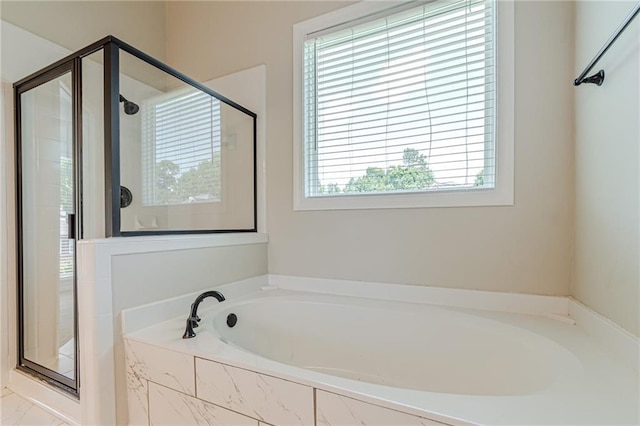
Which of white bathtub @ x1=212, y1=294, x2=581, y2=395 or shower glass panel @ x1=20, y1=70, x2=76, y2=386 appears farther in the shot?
shower glass panel @ x1=20, y1=70, x2=76, y2=386

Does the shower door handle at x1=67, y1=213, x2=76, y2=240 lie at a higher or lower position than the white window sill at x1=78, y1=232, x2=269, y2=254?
higher

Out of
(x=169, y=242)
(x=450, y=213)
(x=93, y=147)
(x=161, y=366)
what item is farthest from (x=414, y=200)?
(x=93, y=147)

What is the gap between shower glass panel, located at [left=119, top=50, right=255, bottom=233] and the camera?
1897 mm

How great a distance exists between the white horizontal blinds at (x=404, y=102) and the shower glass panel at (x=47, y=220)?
1370mm

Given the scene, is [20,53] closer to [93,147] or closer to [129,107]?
[129,107]

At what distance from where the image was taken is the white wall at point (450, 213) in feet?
4.96

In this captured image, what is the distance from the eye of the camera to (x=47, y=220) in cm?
178

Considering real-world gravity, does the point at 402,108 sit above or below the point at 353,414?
above

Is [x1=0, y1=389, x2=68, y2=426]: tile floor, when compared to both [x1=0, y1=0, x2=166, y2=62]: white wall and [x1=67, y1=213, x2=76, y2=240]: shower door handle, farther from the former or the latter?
[x1=0, y1=0, x2=166, y2=62]: white wall

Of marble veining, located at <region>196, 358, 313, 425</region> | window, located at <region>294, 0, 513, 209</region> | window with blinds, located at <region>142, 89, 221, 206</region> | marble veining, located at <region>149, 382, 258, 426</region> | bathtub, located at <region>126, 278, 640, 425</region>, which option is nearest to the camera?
bathtub, located at <region>126, 278, 640, 425</region>

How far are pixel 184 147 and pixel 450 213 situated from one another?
6.10 ft

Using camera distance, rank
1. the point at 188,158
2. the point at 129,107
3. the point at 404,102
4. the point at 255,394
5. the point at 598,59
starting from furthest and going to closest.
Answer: the point at 188,158 → the point at 404,102 → the point at 129,107 → the point at 598,59 → the point at 255,394

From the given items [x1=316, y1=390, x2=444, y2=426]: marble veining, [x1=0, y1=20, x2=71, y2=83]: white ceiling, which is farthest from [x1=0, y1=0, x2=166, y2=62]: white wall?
[x1=316, y1=390, x2=444, y2=426]: marble veining

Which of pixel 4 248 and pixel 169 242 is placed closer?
pixel 169 242
